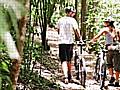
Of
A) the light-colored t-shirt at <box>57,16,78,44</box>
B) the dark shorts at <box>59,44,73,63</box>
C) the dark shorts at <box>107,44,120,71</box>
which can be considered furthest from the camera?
the dark shorts at <box>107,44,120,71</box>

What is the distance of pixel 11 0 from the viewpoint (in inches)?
46.4

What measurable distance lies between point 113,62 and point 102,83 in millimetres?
638

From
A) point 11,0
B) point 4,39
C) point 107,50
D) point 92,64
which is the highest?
point 11,0

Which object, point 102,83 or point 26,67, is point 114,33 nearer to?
point 102,83

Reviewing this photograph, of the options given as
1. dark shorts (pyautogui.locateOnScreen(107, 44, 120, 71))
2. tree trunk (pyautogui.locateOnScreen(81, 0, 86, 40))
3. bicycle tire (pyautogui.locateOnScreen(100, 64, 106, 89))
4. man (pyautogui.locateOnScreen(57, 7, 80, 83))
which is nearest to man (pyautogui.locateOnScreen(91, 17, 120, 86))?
dark shorts (pyautogui.locateOnScreen(107, 44, 120, 71))

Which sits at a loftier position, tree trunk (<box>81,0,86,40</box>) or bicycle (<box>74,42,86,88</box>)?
tree trunk (<box>81,0,86,40</box>)

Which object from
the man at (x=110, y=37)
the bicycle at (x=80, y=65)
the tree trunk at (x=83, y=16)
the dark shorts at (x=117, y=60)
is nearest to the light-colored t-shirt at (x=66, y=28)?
the bicycle at (x=80, y=65)

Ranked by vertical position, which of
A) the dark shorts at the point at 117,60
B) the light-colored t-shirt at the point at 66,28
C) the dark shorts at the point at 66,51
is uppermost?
the light-colored t-shirt at the point at 66,28

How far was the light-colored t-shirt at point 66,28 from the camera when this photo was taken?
884 cm

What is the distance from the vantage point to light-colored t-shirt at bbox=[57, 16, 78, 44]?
8844 millimetres

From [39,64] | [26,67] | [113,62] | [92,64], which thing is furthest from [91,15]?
[26,67]

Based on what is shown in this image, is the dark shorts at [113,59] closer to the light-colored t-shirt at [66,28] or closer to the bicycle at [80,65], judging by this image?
the bicycle at [80,65]

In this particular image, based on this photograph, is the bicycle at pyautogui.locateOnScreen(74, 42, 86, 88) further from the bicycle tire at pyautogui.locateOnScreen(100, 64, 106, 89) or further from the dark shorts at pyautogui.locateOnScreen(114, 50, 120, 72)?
the dark shorts at pyautogui.locateOnScreen(114, 50, 120, 72)

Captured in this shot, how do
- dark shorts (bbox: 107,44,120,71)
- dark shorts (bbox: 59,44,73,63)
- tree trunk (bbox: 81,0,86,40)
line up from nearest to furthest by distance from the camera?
dark shorts (bbox: 59,44,73,63) < dark shorts (bbox: 107,44,120,71) < tree trunk (bbox: 81,0,86,40)
